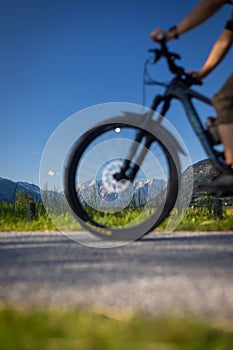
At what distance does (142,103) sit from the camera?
1.47 metres

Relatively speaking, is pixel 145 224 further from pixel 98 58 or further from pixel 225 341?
pixel 225 341

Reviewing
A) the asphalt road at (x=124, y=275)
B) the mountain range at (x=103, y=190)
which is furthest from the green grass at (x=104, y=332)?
the mountain range at (x=103, y=190)

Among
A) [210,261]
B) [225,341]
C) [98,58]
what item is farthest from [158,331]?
[98,58]

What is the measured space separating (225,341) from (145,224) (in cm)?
90

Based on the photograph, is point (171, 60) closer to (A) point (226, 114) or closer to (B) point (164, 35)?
(B) point (164, 35)

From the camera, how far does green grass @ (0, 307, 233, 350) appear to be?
72cm

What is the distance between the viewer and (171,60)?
1421mm

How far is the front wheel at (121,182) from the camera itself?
1.51m

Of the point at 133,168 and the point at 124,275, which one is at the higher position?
the point at 133,168

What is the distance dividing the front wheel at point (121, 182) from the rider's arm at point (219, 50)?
41 centimetres

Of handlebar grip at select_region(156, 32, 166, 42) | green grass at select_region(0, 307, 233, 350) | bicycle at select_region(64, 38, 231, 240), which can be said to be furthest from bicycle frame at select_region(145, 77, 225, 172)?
green grass at select_region(0, 307, 233, 350)

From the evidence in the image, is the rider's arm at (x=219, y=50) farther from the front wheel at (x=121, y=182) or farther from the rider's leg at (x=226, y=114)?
the front wheel at (x=121, y=182)

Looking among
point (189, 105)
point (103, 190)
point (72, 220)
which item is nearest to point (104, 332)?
point (103, 190)

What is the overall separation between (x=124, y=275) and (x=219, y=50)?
2.22ft
